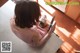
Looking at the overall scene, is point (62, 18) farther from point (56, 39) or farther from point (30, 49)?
point (30, 49)

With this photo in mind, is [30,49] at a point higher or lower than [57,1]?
lower

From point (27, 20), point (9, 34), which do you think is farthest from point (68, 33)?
point (27, 20)

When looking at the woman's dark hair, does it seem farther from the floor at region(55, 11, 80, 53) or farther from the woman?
the floor at region(55, 11, 80, 53)

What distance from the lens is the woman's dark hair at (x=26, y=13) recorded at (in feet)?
2.87

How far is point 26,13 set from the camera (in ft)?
2.90

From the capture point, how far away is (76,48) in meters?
1.62

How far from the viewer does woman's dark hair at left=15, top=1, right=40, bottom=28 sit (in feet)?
2.87

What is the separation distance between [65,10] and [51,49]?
1.90 ft

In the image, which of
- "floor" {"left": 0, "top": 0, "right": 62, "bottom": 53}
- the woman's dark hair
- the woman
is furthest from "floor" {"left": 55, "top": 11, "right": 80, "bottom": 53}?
the woman's dark hair

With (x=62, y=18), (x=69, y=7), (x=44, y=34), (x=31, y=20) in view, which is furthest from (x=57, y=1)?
(x=31, y=20)

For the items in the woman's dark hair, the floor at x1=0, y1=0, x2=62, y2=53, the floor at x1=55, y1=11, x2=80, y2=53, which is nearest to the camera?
the woman's dark hair

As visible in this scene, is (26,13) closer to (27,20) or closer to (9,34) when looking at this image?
(27,20)

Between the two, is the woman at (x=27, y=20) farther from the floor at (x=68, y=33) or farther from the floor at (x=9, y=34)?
the floor at (x=68, y=33)

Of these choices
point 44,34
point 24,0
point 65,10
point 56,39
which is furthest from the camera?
point 65,10
